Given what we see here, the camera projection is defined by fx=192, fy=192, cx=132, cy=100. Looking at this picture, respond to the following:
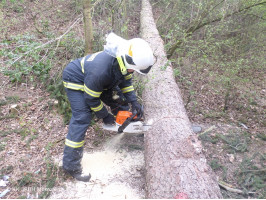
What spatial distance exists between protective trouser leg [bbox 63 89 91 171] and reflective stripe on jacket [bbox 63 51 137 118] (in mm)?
127

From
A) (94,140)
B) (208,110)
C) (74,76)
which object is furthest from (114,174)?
(208,110)

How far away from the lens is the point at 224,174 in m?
2.91

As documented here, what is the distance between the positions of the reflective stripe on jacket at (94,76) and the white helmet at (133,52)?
106 mm

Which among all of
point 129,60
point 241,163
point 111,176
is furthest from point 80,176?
point 241,163

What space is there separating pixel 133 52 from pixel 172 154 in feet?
4.29

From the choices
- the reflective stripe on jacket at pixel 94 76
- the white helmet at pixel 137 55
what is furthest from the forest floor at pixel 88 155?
the white helmet at pixel 137 55

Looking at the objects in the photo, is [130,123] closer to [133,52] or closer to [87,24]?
[133,52]

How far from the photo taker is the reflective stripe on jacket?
2385 mm

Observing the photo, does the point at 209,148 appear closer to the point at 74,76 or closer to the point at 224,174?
the point at 224,174

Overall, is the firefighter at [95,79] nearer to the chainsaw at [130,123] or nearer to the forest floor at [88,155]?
the chainsaw at [130,123]

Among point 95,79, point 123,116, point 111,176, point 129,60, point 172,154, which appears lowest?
point 111,176

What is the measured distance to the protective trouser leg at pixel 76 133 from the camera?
Result: 103 inches

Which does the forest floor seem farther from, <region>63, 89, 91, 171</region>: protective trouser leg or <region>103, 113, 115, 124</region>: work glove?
<region>103, 113, 115, 124</region>: work glove

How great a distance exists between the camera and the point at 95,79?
7.77ft
